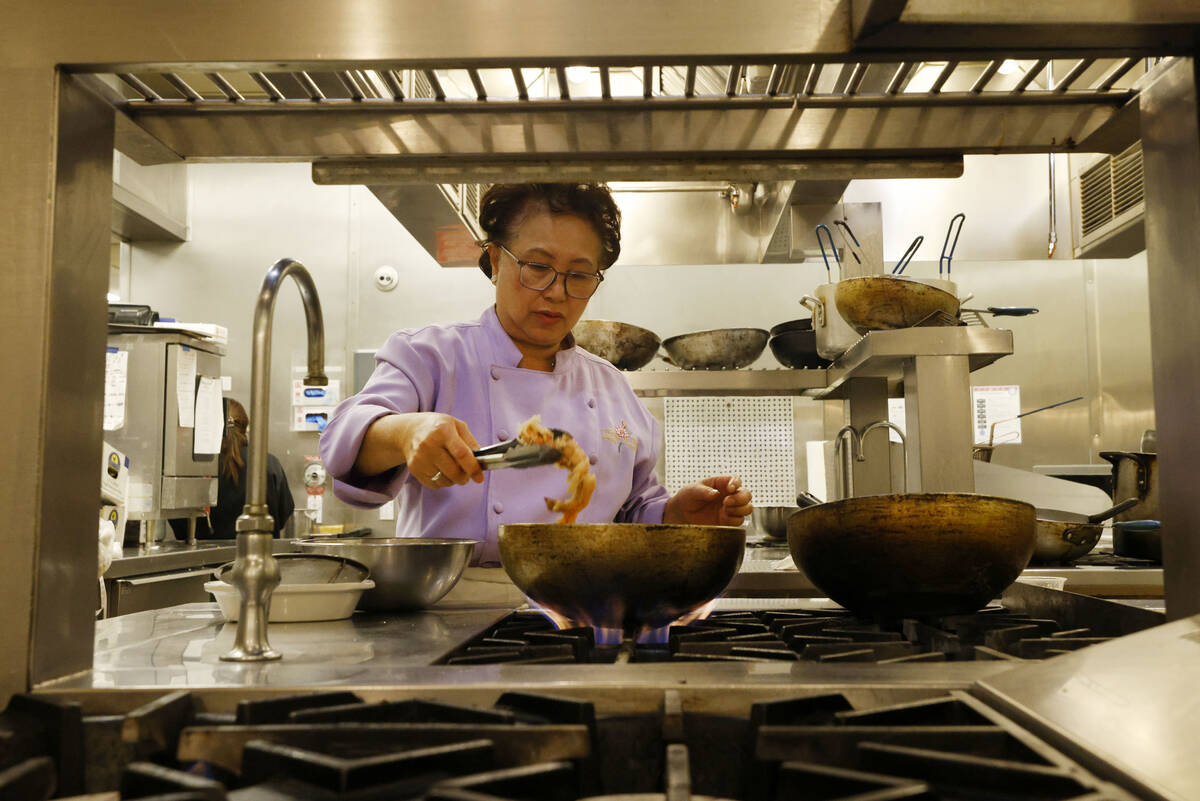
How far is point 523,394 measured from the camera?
1961mm

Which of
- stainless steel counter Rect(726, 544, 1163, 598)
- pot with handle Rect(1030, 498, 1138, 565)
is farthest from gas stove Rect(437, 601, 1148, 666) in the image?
pot with handle Rect(1030, 498, 1138, 565)

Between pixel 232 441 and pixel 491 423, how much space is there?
301cm

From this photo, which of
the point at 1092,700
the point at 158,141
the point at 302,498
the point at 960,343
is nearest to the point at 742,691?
the point at 1092,700

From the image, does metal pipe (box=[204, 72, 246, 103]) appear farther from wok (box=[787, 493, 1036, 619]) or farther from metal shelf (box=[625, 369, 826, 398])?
metal shelf (box=[625, 369, 826, 398])

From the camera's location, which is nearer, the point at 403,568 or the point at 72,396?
the point at 72,396

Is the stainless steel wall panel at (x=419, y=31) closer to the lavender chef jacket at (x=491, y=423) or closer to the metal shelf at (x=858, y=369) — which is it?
the lavender chef jacket at (x=491, y=423)

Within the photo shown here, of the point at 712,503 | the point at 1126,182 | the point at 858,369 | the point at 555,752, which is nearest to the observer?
the point at 555,752

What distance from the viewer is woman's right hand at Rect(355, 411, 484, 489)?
3.95 ft

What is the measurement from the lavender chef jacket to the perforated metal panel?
6.60ft

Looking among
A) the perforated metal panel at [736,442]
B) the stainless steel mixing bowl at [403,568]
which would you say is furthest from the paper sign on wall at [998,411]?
the stainless steel mixing bowl at [403,568]

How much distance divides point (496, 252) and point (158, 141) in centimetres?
106

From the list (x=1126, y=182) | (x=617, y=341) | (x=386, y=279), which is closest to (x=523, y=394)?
(x=617, y=341)

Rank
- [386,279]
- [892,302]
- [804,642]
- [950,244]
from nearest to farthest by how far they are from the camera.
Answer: [804,642]
[892,302]
[950,244]
[386,279]

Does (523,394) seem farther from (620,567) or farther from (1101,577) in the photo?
(1101,577)
